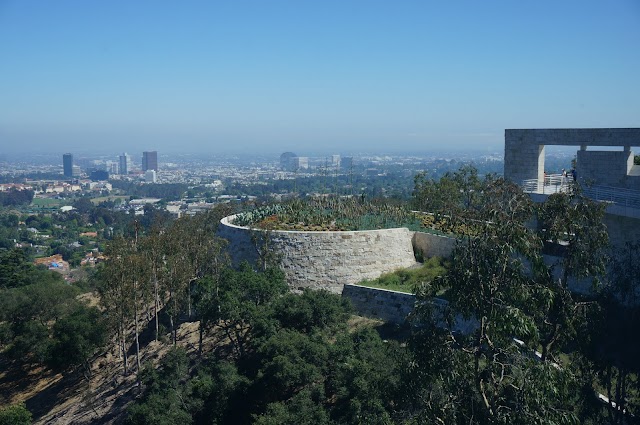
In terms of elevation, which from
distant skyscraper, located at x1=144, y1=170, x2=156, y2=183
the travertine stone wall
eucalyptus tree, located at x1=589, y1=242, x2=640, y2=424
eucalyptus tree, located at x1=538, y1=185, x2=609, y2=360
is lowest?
distant skyscraper, located at x1=144, y1=170, x2=156, y2=183

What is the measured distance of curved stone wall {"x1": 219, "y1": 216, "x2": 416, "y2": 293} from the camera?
17312 mm

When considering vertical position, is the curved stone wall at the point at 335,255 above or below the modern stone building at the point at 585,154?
below

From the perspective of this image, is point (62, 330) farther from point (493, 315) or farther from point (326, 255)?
point (493, 315)

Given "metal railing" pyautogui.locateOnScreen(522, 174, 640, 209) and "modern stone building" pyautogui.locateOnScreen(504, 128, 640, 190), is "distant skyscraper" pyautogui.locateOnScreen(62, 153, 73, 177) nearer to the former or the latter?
"modern stone building" pyautogui.locateOnScreen(504, 128, 640, 190)

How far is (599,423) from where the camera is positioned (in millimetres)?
8789

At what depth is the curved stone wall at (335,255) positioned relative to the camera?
17312mm

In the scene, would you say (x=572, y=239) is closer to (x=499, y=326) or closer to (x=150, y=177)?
(x=499, y=326)

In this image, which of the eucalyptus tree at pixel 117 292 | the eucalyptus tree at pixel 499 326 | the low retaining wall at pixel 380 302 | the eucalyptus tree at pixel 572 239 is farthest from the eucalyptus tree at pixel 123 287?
the eucalyptus tree at pixel 572 239

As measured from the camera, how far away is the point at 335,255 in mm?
17312

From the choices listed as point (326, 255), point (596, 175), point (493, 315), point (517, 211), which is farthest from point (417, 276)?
point (493, 315)

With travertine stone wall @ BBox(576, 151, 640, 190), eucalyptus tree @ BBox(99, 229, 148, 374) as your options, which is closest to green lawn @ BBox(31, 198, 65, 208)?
eucalyptus tree @ BBox(99, 229, 148, 374)

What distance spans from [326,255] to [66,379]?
890 centimetres

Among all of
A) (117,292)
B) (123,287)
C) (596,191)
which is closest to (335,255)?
(123,287)

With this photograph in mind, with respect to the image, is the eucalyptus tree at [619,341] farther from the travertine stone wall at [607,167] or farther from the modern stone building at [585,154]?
the travertine stone wall at [607,167]
